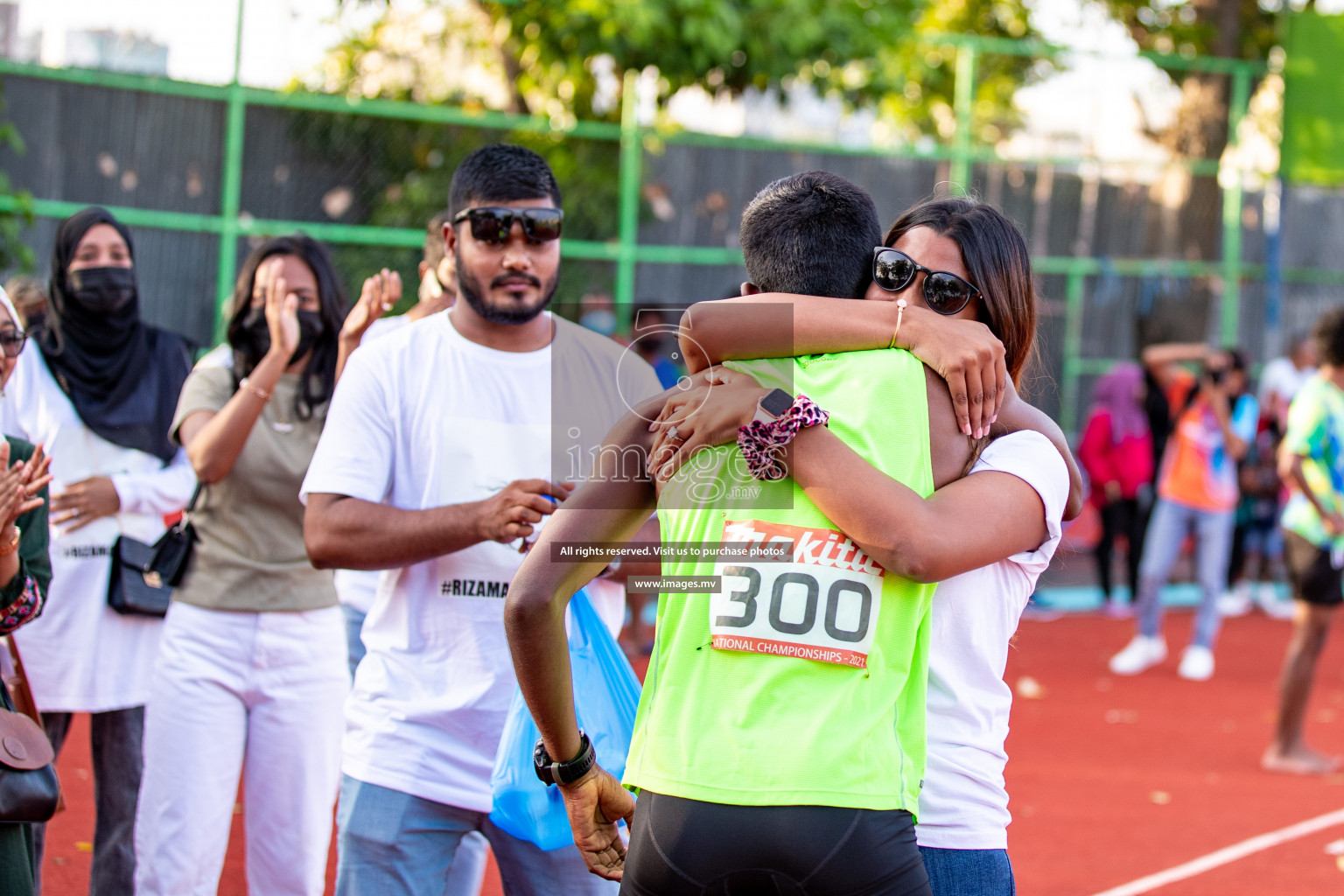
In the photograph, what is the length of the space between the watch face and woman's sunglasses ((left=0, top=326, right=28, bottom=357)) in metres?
2.04

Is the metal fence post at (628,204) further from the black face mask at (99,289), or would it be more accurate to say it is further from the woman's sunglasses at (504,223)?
the woman's sunglasses at (504,223)

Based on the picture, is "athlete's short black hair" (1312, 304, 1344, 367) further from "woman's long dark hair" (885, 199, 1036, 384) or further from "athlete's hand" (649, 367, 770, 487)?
"athlete's hand" (649, 367, 770, 487)

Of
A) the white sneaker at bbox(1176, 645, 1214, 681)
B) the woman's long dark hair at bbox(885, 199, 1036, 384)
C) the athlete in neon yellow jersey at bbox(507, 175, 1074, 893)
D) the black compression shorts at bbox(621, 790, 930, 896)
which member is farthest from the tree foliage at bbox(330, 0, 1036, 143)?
the black compression shorts at bbox(621, 790, 930, 896)

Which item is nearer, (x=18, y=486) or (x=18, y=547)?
(x=18, y=486)

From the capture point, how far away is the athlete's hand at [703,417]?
2.00 meters

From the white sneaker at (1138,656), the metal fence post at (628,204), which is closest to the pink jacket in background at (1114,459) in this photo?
the white sneaker at (1138,656)

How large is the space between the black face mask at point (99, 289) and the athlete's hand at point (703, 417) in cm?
325

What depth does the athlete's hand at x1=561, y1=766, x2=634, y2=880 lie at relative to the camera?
245 centimetres

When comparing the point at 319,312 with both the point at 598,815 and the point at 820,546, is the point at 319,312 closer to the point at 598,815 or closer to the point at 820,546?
the point at 598,815

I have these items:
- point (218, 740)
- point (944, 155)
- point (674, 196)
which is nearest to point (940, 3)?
point (944, 155)

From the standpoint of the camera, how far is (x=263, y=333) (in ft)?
14.7

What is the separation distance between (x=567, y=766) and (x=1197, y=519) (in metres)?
8.46

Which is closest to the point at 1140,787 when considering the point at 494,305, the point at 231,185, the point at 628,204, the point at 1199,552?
the point at 1199,552

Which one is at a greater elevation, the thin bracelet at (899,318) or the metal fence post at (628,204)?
the metal fence post at (628,204)
